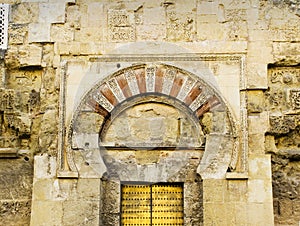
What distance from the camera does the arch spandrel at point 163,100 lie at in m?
6.83

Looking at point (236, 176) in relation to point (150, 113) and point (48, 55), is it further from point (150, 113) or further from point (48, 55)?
point (48, 55)

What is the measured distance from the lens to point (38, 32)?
7.28m

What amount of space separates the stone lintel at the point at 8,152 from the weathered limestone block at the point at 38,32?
54.7 inches

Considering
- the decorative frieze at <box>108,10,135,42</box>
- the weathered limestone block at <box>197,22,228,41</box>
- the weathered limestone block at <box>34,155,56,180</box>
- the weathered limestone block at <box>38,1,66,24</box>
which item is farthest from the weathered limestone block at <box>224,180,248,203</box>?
the weathered limestone block at <box>38,1,66,24</box>

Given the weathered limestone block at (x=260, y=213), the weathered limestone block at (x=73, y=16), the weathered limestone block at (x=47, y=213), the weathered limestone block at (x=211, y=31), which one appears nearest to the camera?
the weathered limestone block at (x=260, y=213)

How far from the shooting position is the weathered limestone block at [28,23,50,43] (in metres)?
7.25

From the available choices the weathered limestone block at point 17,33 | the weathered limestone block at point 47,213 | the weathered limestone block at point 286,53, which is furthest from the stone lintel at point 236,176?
A: the weathered limestone block at point 17,33

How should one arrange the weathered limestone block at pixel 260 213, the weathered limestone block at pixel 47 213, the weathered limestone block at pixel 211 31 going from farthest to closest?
the weathered limestone block at pixel 211 31, the weathered limestone block at pixel 47 213, the weathered limestone block at pixel 260 213

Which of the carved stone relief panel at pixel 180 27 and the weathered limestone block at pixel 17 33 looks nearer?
the carved stone relief panel at pixel 180 27

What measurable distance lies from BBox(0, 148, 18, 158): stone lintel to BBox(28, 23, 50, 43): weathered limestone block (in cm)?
139

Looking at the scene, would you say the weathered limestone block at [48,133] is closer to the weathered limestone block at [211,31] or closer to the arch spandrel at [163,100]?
the arch spandrel at [163,100]

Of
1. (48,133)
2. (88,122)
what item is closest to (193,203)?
(88,122)

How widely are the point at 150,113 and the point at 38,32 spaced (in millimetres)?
1763

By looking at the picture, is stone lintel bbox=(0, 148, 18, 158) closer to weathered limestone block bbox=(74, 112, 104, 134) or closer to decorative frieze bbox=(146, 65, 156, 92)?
weathered limestone block bbox=(74, 112, 104, 134)
